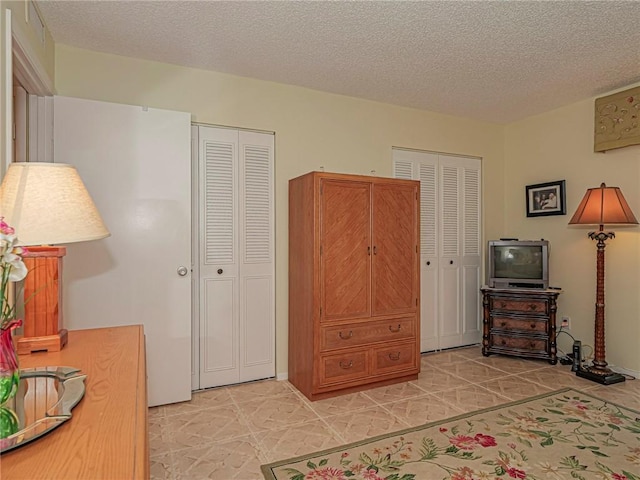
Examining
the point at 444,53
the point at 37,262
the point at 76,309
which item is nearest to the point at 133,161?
the point at 76,309

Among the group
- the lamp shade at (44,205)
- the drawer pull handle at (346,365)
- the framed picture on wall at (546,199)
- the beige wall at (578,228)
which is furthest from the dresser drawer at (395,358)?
the lamp shade at (44,205)

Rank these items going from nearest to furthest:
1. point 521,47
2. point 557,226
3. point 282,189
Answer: point 521,47 < point 282,189 < point 557,226

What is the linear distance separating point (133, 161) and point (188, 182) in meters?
0.39

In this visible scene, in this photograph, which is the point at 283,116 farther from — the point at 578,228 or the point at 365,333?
the point at 578,228

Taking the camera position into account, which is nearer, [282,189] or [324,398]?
[324,398]

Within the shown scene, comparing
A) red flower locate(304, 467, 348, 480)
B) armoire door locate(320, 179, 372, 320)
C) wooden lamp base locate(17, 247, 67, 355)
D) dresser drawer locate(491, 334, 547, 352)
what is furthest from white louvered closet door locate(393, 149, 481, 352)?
wooden lamp base locate(17, 247, 67, 355)

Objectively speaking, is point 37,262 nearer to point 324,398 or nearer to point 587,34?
point 324,398

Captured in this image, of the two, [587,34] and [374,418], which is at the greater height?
[587,34]

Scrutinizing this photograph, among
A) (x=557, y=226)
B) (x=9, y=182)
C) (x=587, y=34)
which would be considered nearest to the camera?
(x=9, y=182)

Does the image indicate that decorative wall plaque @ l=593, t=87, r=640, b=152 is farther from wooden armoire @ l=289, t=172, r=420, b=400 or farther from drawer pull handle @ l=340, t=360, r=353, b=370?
drawer pull handle @ l=340, t=360, r=353, b=370

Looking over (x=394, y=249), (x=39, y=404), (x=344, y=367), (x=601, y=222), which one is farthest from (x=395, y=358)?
(x=39, y=404)

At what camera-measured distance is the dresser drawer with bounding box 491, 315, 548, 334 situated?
12.4ft

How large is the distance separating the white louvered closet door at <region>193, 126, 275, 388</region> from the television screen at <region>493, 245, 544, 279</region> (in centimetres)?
239

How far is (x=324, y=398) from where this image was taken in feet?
9.84
